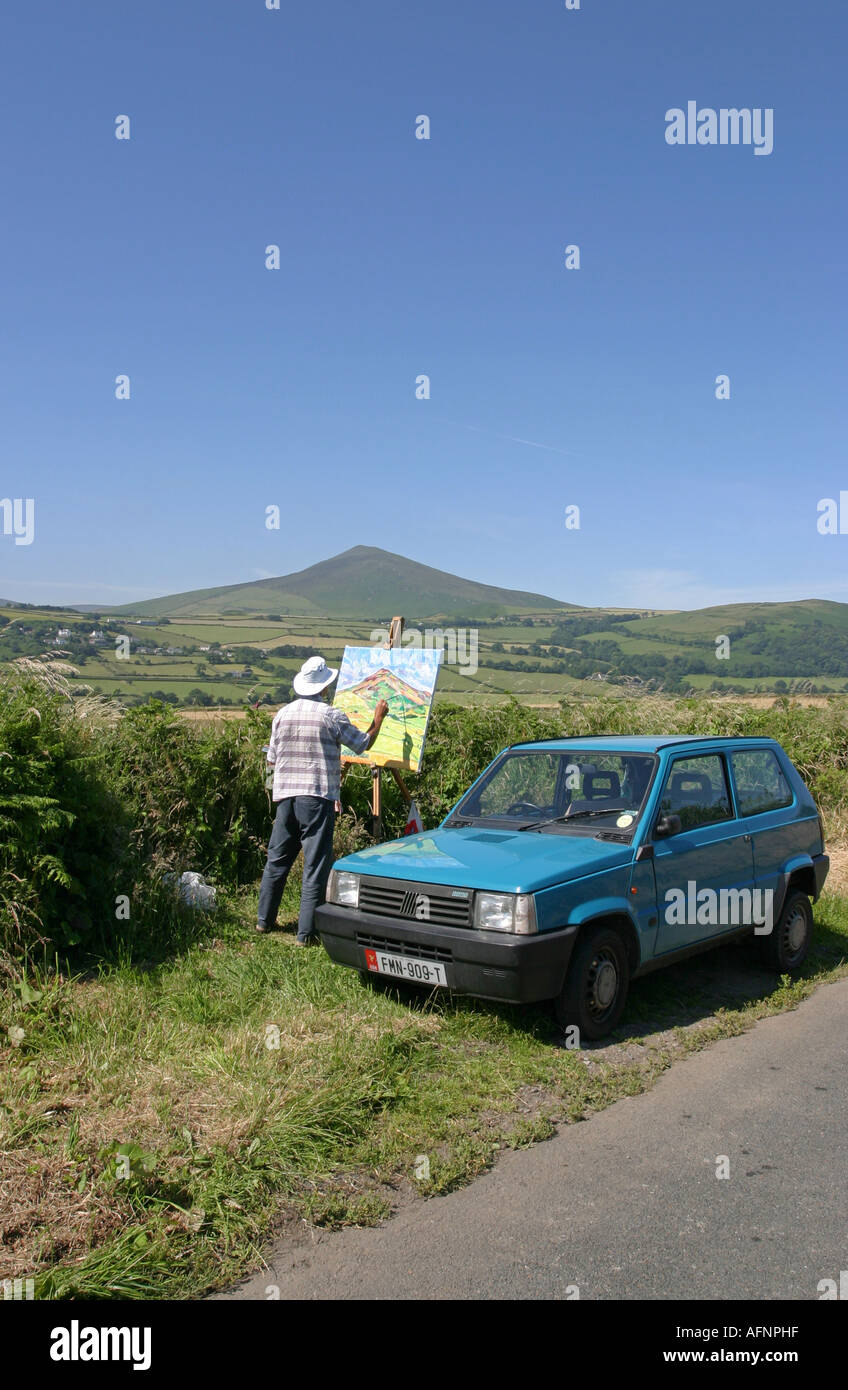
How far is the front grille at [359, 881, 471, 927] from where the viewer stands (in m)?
5.79

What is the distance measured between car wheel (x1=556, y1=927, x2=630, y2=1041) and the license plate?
2.38 feet

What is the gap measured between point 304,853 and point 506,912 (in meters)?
2.68

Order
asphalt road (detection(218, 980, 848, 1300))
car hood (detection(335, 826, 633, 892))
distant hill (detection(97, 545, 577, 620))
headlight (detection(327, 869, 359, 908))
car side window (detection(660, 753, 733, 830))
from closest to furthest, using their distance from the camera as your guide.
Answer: asphalt road (detection(218, 980, 848, 1300))
car hood (detection(335, 826, 633, 892))
headlight (detection(327, 869, 359, 908))
car side window (detection(660, 753, 733, 830))
distant hill (detection(97, 545, 577, 620))

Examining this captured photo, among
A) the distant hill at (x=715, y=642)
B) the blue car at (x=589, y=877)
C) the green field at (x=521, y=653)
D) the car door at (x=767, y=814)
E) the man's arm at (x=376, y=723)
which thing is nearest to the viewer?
the blue car at (x=589, y=877)

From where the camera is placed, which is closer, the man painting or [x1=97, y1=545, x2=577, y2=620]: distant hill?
the man painting

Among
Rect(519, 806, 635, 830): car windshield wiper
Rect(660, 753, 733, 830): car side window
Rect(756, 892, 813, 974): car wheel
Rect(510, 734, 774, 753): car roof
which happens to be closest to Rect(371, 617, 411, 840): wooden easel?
Rect(510, 734, 774, 753): car roof

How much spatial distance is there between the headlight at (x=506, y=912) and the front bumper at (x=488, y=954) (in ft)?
0.15

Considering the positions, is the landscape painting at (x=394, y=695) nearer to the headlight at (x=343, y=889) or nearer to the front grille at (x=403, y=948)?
the headlight at (x=343, y=889)

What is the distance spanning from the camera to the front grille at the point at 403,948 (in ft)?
19.0

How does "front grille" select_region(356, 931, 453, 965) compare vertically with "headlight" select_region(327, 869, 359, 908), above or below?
below

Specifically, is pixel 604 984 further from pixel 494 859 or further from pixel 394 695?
pixel 394 695

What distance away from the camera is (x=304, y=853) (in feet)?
25.7

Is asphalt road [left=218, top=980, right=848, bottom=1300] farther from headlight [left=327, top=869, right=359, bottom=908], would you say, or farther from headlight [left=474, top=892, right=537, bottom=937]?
headlight [left=327, top=869, right=359, bottom=908]

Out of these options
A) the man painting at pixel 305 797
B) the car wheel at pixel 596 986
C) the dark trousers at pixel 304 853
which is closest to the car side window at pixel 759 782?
the car wheel at pixel 596 986
